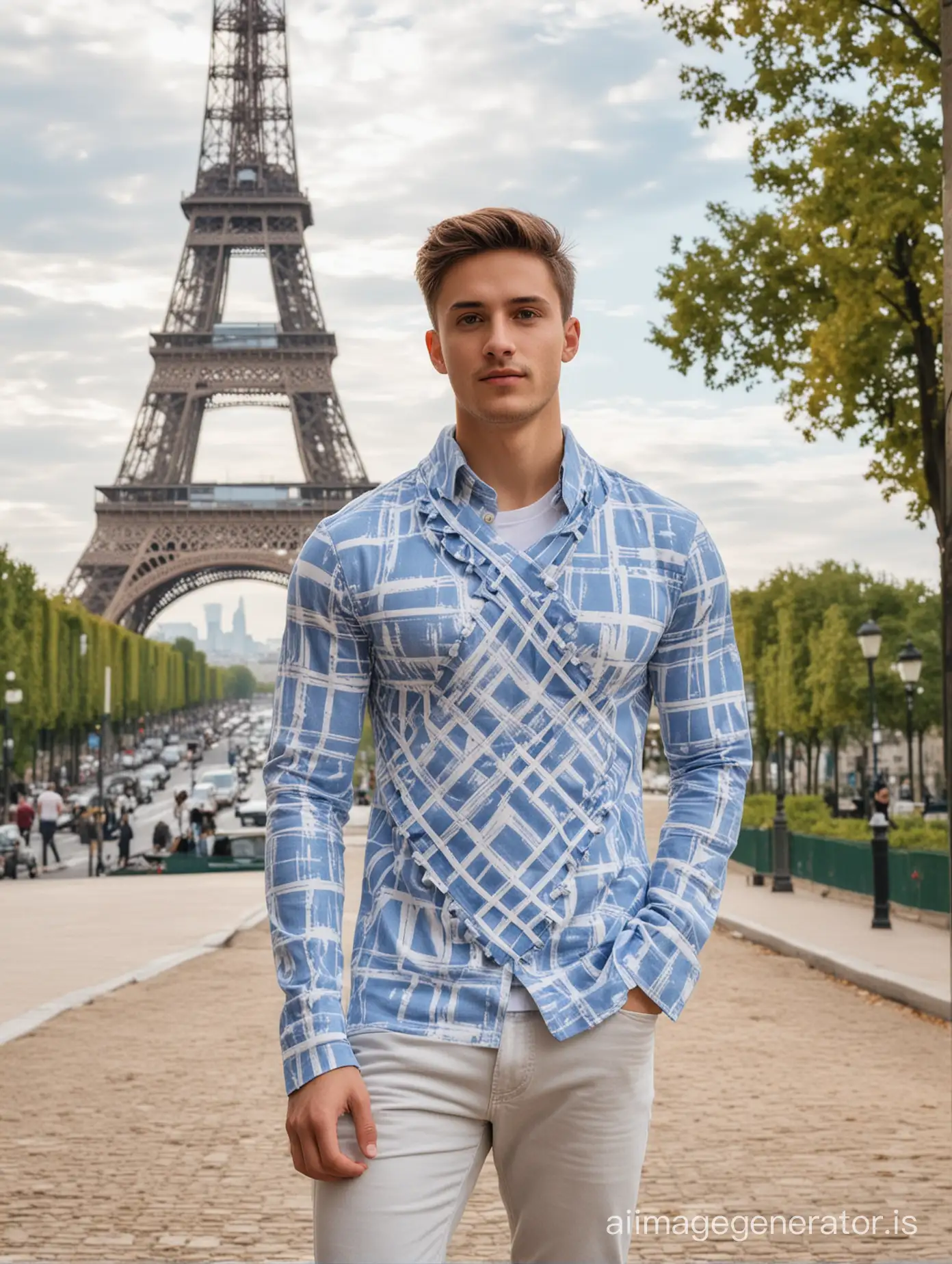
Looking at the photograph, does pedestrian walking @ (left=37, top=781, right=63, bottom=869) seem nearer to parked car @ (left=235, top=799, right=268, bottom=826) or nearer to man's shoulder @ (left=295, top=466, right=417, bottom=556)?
parked car @ (left=235, top=799, right=268, bottom=826)

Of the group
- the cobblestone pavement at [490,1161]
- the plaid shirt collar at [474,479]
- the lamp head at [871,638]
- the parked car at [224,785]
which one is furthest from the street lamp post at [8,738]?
the plaid shirt collar at [474,479]

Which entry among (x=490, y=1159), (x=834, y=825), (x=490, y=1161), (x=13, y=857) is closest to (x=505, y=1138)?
(x=490, y=1161)

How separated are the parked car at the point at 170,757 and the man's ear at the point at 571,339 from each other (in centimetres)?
9298

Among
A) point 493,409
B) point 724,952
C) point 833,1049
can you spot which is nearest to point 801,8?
point 724,952

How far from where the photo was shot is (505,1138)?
236cm

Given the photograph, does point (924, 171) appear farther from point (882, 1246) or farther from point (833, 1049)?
point (882, 1246)

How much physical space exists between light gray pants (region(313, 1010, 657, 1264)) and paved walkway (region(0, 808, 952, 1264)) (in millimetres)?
3478

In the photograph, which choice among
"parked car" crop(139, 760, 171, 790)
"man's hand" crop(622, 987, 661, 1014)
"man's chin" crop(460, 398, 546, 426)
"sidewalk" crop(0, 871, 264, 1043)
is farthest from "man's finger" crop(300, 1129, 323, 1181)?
"parked car" crop(139, 760, 171, 790)

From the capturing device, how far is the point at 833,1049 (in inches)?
401

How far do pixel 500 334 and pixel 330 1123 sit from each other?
108 cm

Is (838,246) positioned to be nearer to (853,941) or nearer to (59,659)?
(853,941)

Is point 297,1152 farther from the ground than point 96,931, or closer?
farther from the ground

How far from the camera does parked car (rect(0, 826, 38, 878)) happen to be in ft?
114

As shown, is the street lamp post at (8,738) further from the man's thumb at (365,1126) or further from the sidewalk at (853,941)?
the man's thumb at (365,1126)
